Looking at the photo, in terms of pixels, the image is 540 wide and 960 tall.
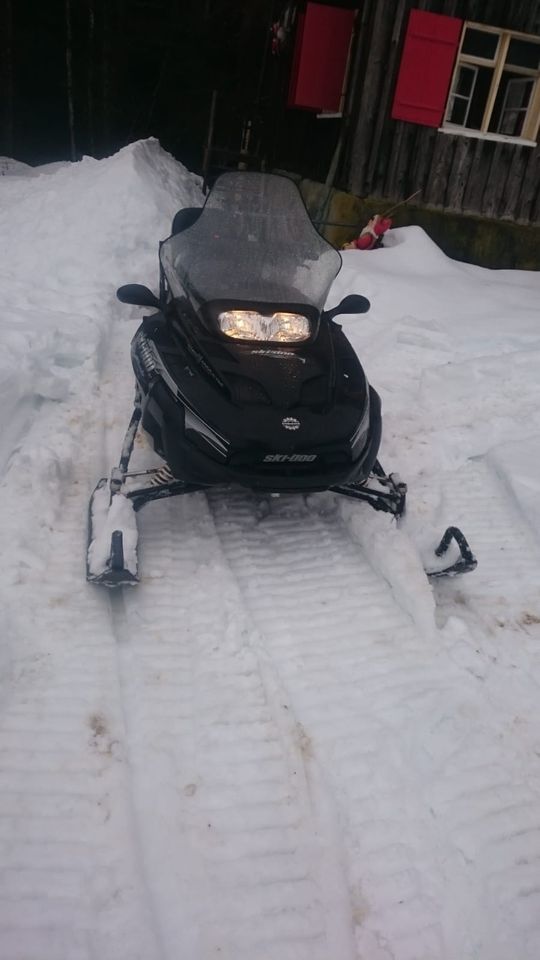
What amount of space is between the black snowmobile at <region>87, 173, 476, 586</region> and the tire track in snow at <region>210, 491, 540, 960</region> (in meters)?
0.49

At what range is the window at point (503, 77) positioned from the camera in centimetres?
823

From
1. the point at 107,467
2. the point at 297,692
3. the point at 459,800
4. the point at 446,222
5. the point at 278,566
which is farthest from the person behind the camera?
the point at 446,222

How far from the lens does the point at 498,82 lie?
8266 millimetres

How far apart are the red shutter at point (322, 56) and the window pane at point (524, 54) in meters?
2.16

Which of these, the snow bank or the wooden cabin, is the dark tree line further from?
the wooden cabin

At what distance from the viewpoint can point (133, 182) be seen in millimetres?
8109

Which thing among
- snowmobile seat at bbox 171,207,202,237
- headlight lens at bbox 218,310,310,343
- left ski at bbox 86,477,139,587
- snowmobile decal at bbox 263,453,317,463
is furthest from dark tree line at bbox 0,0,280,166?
snowmobile decal at bbox 263,453,317,463

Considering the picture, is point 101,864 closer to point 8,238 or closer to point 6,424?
point 6,424

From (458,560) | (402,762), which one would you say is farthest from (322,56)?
(402,762)

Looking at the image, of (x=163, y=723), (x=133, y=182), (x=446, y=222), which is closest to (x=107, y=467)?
(x=163, y=723)

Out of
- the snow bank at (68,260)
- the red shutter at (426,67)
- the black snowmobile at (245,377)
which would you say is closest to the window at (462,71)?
the red shutter at (426,67)

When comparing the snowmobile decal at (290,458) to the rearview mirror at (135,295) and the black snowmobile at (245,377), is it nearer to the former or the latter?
the black snowmobile at (245,377)

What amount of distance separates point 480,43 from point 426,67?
113 centimetres

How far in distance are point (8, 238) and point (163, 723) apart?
21.0ft
